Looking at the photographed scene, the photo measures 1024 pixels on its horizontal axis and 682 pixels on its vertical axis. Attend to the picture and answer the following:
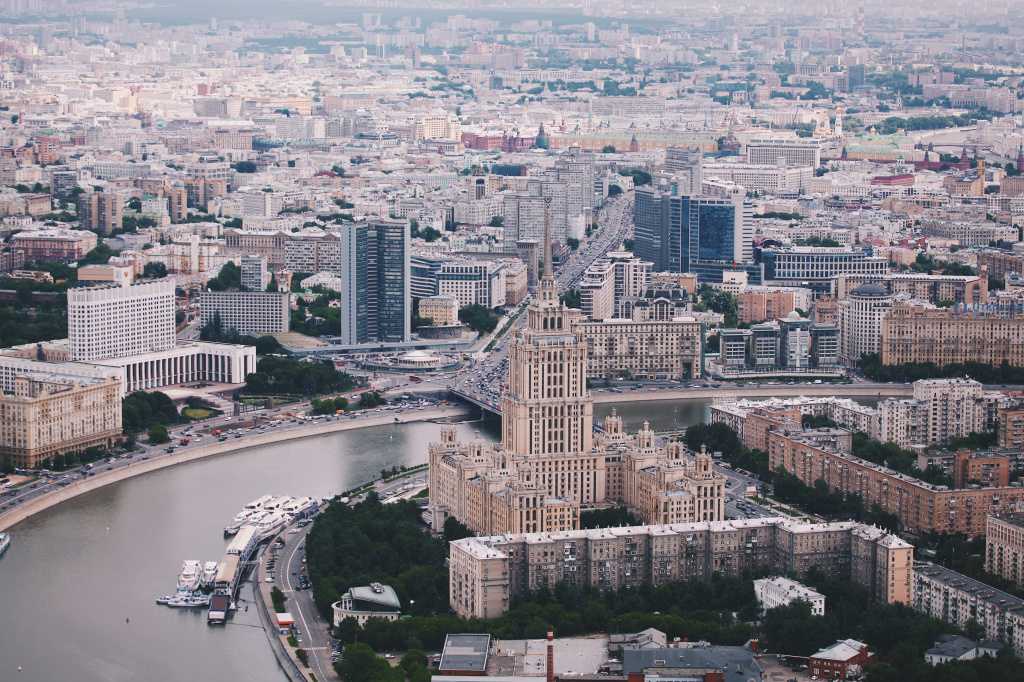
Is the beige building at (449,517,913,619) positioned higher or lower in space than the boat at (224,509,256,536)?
higher

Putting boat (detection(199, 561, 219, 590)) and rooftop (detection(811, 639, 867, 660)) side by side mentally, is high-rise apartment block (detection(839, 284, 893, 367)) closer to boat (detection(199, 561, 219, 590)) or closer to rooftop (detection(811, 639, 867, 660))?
boat (detection(199, 561, 219, 590))

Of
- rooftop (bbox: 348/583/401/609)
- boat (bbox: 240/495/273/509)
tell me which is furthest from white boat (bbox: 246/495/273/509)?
rooftop (bbox: 348/583/401/609)

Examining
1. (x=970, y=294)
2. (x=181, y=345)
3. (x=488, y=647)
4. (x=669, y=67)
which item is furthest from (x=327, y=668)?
(x=669, y=67)

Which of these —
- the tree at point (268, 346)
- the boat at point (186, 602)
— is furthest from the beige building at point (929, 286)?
the boat at point (186, 602)

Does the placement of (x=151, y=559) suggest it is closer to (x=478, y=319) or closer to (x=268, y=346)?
(x=268, y=346)

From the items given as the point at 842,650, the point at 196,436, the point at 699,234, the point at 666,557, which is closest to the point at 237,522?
the point at 196,436
